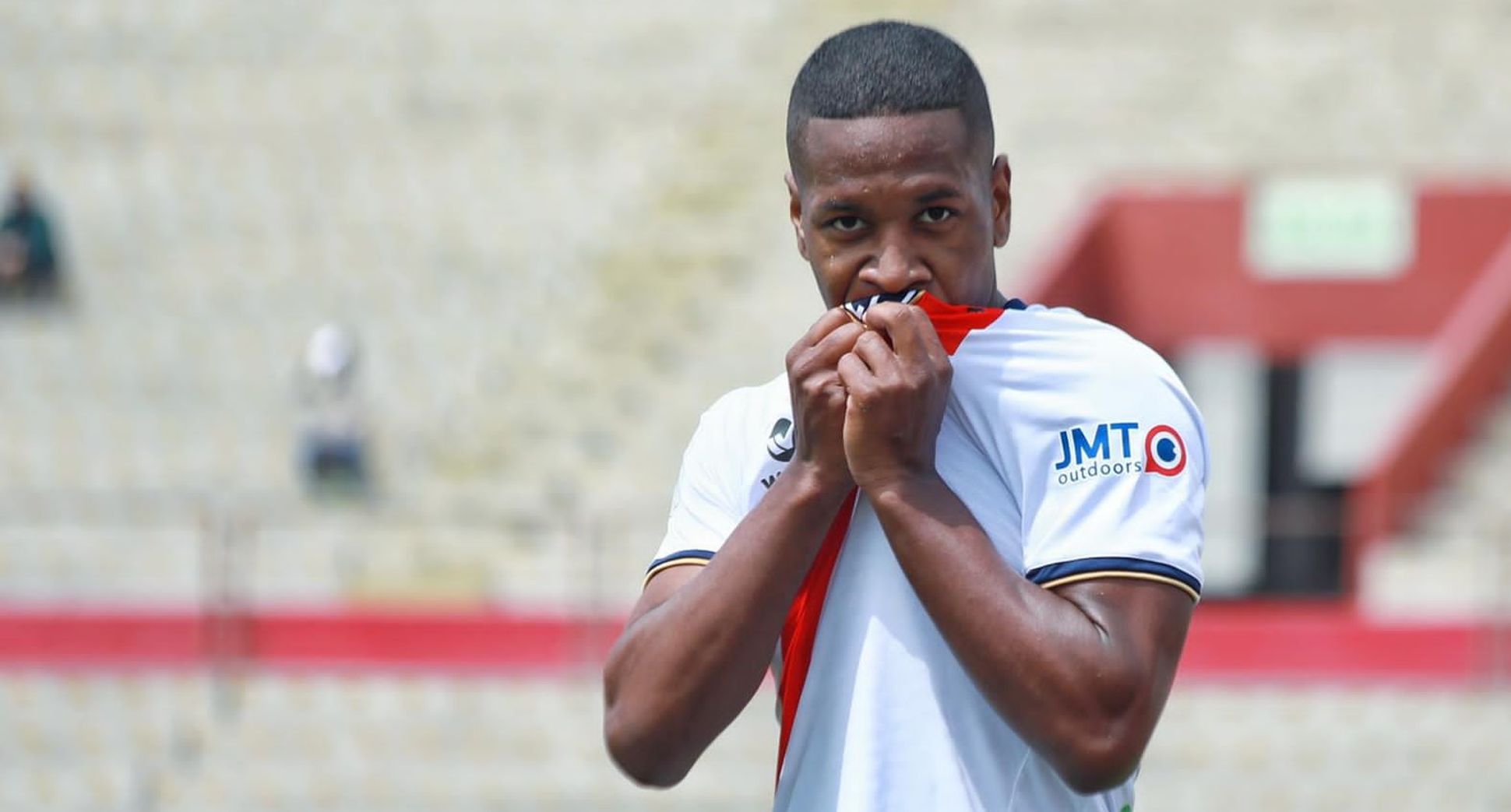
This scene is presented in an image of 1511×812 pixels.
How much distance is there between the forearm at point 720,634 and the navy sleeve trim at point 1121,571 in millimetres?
216

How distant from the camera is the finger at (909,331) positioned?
1.95m

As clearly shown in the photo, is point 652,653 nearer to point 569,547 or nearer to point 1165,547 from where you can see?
point 1165,547

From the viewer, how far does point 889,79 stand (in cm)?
204

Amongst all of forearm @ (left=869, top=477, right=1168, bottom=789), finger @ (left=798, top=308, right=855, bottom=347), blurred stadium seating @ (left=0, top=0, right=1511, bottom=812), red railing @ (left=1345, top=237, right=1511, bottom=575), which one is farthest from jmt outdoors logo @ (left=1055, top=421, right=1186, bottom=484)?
red railing @ (left=1345, top=237, right=1511, bottom=575)

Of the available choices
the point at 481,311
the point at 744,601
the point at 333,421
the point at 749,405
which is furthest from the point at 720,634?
the point at 481,311

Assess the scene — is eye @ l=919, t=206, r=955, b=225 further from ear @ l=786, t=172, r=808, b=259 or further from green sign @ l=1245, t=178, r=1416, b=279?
green sign @ l=1245, t=178, r=1416, b=279

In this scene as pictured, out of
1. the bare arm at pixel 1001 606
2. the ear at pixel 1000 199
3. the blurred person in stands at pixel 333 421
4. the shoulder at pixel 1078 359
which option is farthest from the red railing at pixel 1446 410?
the bare arm at pixel 1001 606

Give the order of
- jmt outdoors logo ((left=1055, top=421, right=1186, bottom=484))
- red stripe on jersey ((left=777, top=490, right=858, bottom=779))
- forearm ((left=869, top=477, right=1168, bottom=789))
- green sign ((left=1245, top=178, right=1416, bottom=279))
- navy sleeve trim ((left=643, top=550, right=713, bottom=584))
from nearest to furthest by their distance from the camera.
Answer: forearm ((left=869, top=477, right=1168, bottom=789)) → jmt outdoors logo ((left=1055, top=421, right=1186, bottom=484)) → red stripe on jersey ((left=777, top=490, right=858, bottom=779)) → navy sleeve trim ((left=643, top=550, right=713, bottom=584)) → green sign ((left=1245, top=178, right=1416, bottom=279))

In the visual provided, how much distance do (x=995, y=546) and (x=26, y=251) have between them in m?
14.2

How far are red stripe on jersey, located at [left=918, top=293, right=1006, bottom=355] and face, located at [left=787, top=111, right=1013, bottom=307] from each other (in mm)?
39

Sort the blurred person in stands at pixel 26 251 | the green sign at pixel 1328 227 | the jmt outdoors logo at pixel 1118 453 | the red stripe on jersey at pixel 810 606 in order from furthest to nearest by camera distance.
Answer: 1. the blurred person in stands at pixel 26 251
2. the green sign at pixel 1328 227
3. the red stripe on jersey at pixel 810 606
4. the jmt outdoors logo at pixel 1118 453

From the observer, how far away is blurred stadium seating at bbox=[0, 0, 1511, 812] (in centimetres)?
916

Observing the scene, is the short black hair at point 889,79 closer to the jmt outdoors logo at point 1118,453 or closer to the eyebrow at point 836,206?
the eyebrow at point 836,206

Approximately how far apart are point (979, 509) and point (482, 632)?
8.47m
